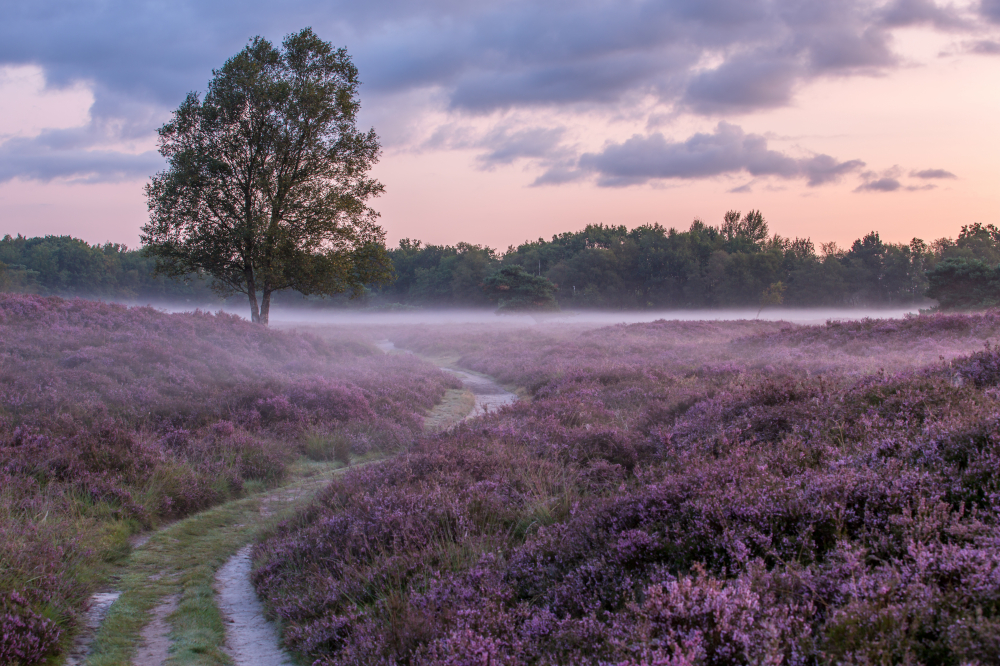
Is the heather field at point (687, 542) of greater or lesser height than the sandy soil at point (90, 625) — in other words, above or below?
above

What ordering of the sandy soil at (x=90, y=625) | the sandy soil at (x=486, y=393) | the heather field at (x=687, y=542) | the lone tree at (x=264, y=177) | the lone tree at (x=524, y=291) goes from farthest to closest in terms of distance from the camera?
the lone tree at (x=524, y=291)
the lone tree at (x=264, y=177)
the sandy soil at (x=486, y=393)
the sandy soil at (x=90, y=625)
the heather field at (x=687, y=542)

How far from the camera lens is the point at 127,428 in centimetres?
944

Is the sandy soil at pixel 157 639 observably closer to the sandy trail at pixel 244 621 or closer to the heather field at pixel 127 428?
the sandy trail at pixel 244 621

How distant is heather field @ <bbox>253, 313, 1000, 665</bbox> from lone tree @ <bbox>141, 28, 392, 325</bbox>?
18.2 metres

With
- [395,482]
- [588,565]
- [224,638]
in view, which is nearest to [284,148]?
[395,482]

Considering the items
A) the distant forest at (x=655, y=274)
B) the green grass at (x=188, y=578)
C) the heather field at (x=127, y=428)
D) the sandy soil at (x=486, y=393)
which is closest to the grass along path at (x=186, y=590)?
the green grass at (x=188, y=578)

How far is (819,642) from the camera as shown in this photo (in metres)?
2.52

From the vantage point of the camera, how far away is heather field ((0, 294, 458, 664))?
17.3 feet

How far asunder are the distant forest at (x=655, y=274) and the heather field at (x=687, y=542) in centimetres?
6925

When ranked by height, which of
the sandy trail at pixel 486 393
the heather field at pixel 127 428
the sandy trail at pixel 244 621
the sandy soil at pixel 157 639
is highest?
the heather field at pixel 127 428

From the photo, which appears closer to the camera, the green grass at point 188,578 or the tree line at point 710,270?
the green grass at point 188,578

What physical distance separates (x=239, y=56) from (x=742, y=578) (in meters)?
27.5

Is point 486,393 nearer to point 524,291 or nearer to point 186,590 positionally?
point 186,590

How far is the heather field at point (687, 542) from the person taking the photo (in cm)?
258
